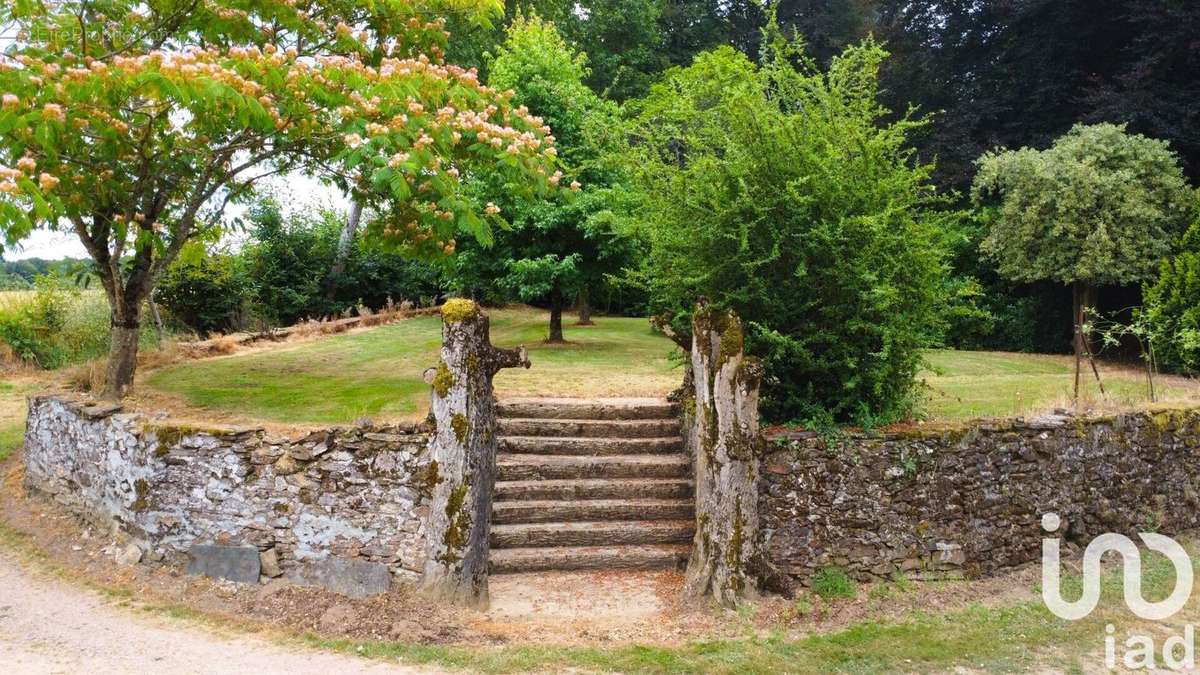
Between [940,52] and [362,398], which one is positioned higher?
[940,52]

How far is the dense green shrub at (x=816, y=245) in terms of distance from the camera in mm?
8133

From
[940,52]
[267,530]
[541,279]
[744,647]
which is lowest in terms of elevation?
[744,647]

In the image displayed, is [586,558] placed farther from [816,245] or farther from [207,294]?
[207,294]

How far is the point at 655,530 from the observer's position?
333 inches

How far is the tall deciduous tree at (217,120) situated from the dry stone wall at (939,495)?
4.15 meters

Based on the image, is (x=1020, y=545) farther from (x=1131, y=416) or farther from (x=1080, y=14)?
(x=1080, y=14)

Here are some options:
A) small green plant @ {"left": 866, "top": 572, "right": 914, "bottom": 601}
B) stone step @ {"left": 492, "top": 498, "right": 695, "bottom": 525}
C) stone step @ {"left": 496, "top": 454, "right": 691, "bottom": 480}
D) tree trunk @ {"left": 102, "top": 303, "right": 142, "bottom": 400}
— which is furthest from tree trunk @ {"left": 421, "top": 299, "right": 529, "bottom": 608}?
tree trunk @ {"left": 102, "top": 303, "right": 142, "bottom": 400}

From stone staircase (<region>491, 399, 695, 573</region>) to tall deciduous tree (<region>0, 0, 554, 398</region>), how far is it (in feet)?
7.77

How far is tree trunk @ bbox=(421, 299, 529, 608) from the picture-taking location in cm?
736

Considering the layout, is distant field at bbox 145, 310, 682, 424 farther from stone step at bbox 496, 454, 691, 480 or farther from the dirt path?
the dirt path

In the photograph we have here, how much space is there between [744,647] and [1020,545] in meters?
3.56

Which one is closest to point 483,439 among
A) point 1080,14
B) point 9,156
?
point 9,156

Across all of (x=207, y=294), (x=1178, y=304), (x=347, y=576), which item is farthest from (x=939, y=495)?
(x=207, y=294)

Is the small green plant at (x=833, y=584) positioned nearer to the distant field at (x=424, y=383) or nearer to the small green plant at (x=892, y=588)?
the small green plant at (x=892, y=588)
